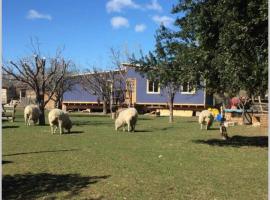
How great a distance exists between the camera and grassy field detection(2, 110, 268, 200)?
28.8ft

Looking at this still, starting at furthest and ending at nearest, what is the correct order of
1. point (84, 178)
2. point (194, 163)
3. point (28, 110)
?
point (28, 110)
point (194, 163)
point (84, 178)

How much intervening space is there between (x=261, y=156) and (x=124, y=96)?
4102 cm

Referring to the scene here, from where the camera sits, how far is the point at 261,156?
14188mm

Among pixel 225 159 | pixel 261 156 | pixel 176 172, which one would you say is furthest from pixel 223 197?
pixel 261 156

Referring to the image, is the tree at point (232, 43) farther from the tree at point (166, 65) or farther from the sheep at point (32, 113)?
the sheep at point (32, 113)

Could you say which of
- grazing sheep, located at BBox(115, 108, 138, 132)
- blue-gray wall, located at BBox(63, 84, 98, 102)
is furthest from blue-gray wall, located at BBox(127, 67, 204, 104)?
grazing sheep, located at BBox(115, 108, 138, 132)

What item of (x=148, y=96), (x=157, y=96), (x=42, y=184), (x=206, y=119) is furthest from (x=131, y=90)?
(x=42, y=184)

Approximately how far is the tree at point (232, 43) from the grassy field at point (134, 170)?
2238mm

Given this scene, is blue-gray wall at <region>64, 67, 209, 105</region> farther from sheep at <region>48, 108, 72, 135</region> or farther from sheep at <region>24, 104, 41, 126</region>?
sheep at <region>48, 108, 72, 135</region>

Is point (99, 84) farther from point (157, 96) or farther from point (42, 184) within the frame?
point (42, 184)

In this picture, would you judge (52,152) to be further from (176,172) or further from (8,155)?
(176,172)

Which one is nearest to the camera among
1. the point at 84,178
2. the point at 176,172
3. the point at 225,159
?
the point at 84,178

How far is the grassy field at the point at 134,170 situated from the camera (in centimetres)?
877

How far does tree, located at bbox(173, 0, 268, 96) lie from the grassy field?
2.24m
